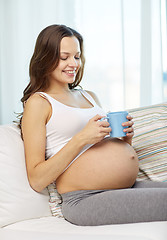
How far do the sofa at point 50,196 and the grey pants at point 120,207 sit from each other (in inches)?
1.0

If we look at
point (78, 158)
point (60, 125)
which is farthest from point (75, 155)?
point (60, 125)

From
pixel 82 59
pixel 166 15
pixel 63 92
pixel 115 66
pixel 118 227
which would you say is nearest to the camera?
pixel 118 227

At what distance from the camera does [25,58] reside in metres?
2.74

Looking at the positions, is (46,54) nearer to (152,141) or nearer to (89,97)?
(89,97)

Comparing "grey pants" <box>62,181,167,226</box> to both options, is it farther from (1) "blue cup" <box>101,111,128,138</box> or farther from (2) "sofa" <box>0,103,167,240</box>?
(1) "blue cup" <box>101,111,128,138</box>

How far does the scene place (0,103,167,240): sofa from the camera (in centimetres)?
110

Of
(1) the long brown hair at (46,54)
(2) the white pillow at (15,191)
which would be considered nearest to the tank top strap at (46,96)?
(1) the long brown hair at (46,54)

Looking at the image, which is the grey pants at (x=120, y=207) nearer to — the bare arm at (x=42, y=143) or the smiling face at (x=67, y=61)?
the bare arm at (x=42, y=143)

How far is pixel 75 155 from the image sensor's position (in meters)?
1.29

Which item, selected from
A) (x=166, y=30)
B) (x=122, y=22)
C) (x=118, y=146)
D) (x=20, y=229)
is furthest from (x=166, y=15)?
(x=20, y=229)

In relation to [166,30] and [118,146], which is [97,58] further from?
[118,146]

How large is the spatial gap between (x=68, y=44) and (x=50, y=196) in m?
0.62

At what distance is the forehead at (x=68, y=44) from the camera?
1417 mm

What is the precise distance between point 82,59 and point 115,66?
0.86 m
